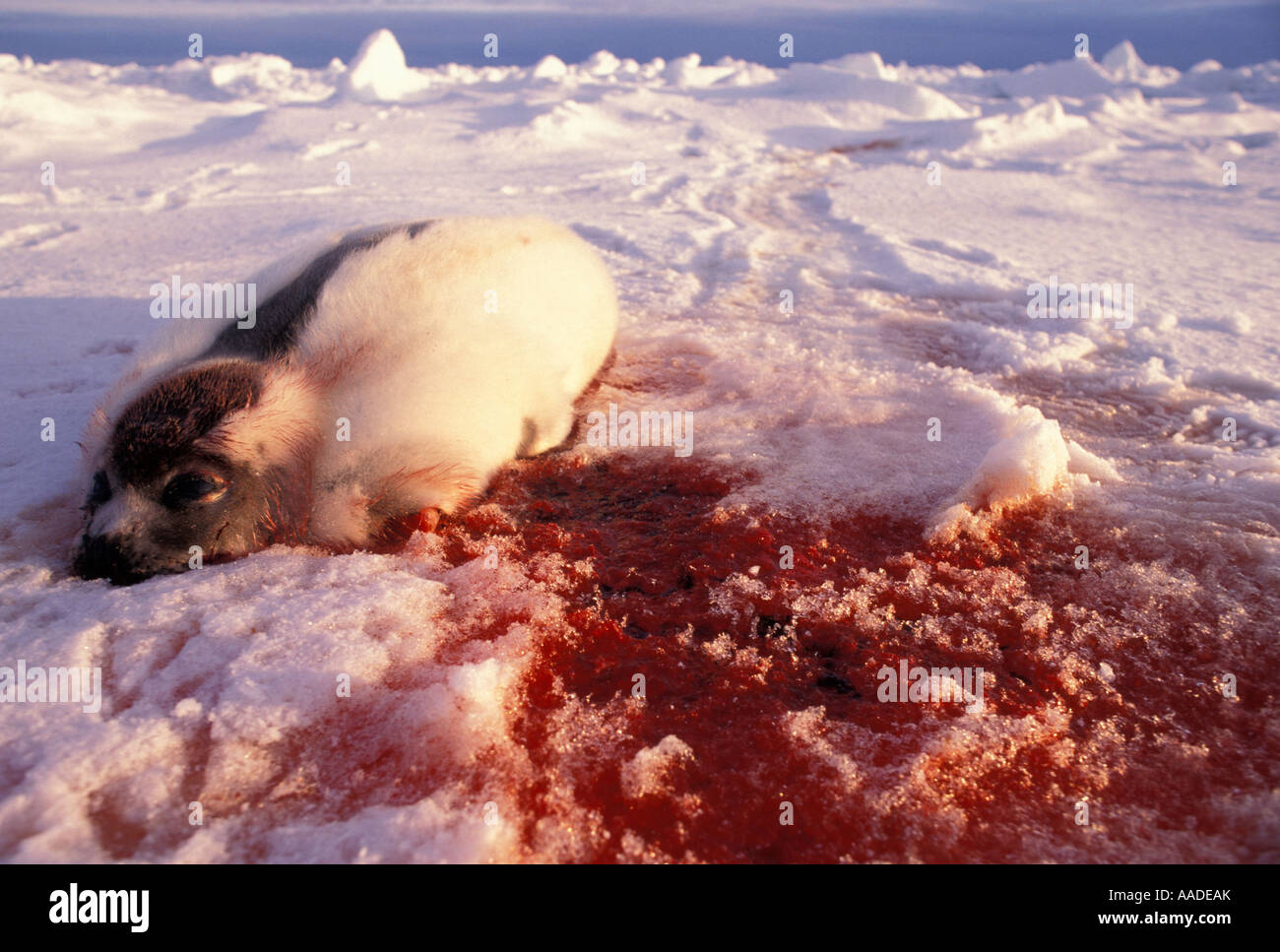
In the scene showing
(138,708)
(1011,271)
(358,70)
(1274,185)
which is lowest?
(138,708)

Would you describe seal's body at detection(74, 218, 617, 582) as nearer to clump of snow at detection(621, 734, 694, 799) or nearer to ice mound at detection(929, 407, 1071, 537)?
clump of snow at detection(621, 734, 694, 799)

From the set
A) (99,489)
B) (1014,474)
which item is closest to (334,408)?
(99,489)

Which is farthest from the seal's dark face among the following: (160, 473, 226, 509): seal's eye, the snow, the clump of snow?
the clump of snow

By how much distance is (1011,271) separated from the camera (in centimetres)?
532

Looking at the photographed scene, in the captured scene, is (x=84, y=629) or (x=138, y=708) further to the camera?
(x=84, y=629)

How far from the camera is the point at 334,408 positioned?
2.66 metres

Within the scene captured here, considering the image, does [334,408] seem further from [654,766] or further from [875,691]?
[875,691]

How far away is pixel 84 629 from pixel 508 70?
55.4 feet

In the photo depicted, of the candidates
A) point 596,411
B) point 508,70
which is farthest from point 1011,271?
point 508,70

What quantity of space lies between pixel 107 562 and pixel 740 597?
1.91 metres

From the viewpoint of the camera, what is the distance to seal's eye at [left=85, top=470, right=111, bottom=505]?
2441mm

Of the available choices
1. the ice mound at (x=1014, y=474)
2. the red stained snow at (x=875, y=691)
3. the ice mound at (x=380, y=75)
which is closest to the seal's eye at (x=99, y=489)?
the red stained snow at (x=875, y=691)

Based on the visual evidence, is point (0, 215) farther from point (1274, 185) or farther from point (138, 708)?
point (1274, 185)

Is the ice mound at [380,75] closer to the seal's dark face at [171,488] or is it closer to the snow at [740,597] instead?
the snow at [740,597]
